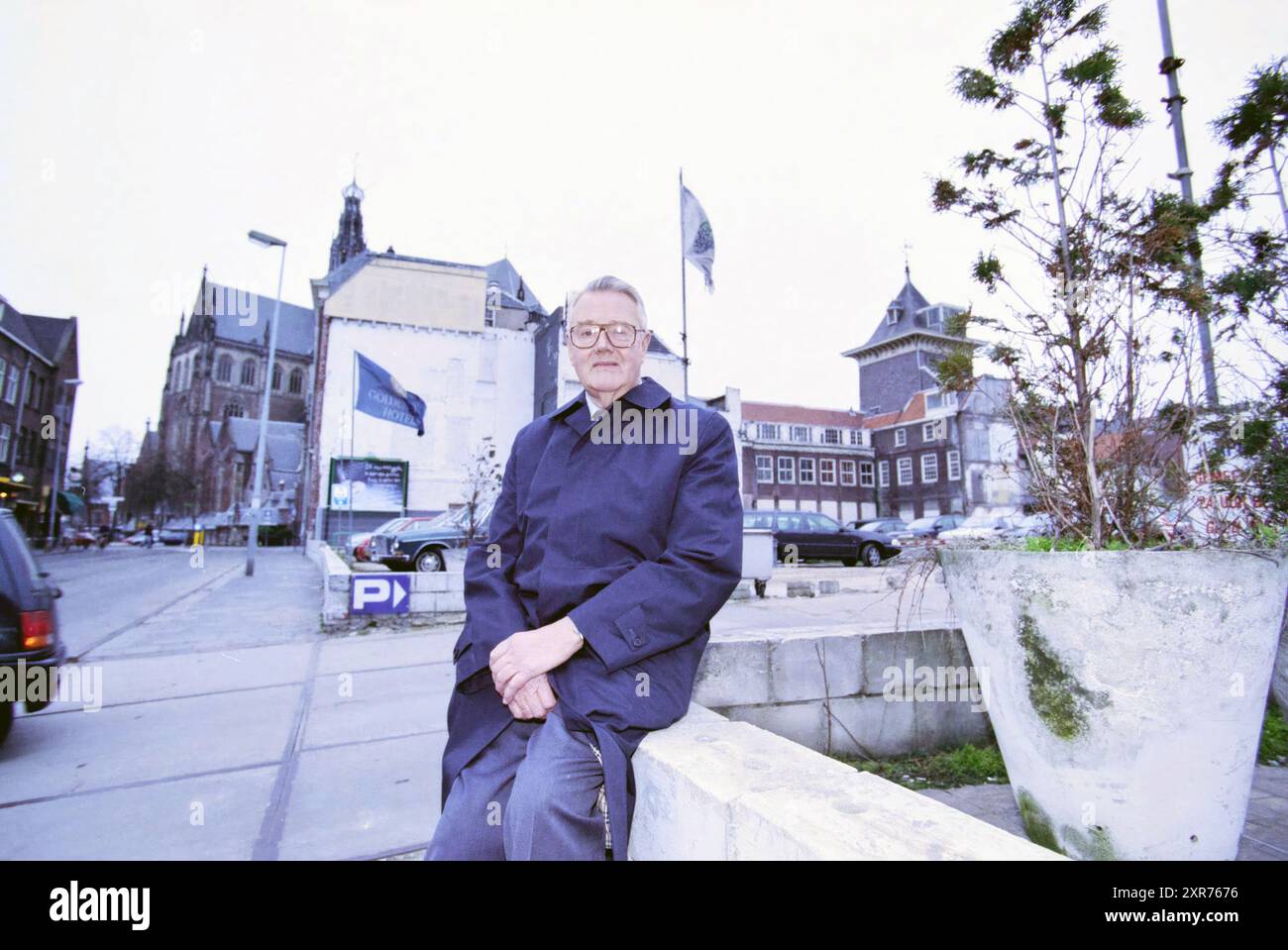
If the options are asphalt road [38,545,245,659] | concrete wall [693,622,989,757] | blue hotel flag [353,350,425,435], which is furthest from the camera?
blue hotel flag [353,350,425,435]

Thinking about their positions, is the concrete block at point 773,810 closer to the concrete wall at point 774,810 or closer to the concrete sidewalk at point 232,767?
the concrete wall at point 774,810

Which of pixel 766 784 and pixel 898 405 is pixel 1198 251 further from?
pixel 898 405

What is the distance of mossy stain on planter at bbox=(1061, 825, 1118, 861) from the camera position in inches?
68.6

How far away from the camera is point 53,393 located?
38406 mm

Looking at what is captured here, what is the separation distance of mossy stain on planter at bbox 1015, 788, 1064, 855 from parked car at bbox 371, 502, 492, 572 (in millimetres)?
11880

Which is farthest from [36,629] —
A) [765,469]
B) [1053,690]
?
[765,469]

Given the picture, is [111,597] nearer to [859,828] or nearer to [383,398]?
[859,828]

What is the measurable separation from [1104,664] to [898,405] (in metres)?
54.6

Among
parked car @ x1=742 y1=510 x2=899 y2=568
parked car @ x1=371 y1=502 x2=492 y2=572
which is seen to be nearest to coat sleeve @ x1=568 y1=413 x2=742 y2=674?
parked car @ x1=371 y1=502 x2=492 y2=572

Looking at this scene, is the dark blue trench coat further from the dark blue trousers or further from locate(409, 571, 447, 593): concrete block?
locate(409, 571, 447, 593): concrete block

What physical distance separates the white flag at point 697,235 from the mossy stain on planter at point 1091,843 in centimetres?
1271

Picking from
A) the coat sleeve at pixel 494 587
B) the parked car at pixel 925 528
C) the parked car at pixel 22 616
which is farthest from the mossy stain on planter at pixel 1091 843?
the parked car at pixel 925 528

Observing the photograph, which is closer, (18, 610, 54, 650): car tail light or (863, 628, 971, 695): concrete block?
(863, 628, 971, 695): concrete block

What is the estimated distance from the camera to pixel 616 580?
164cm
